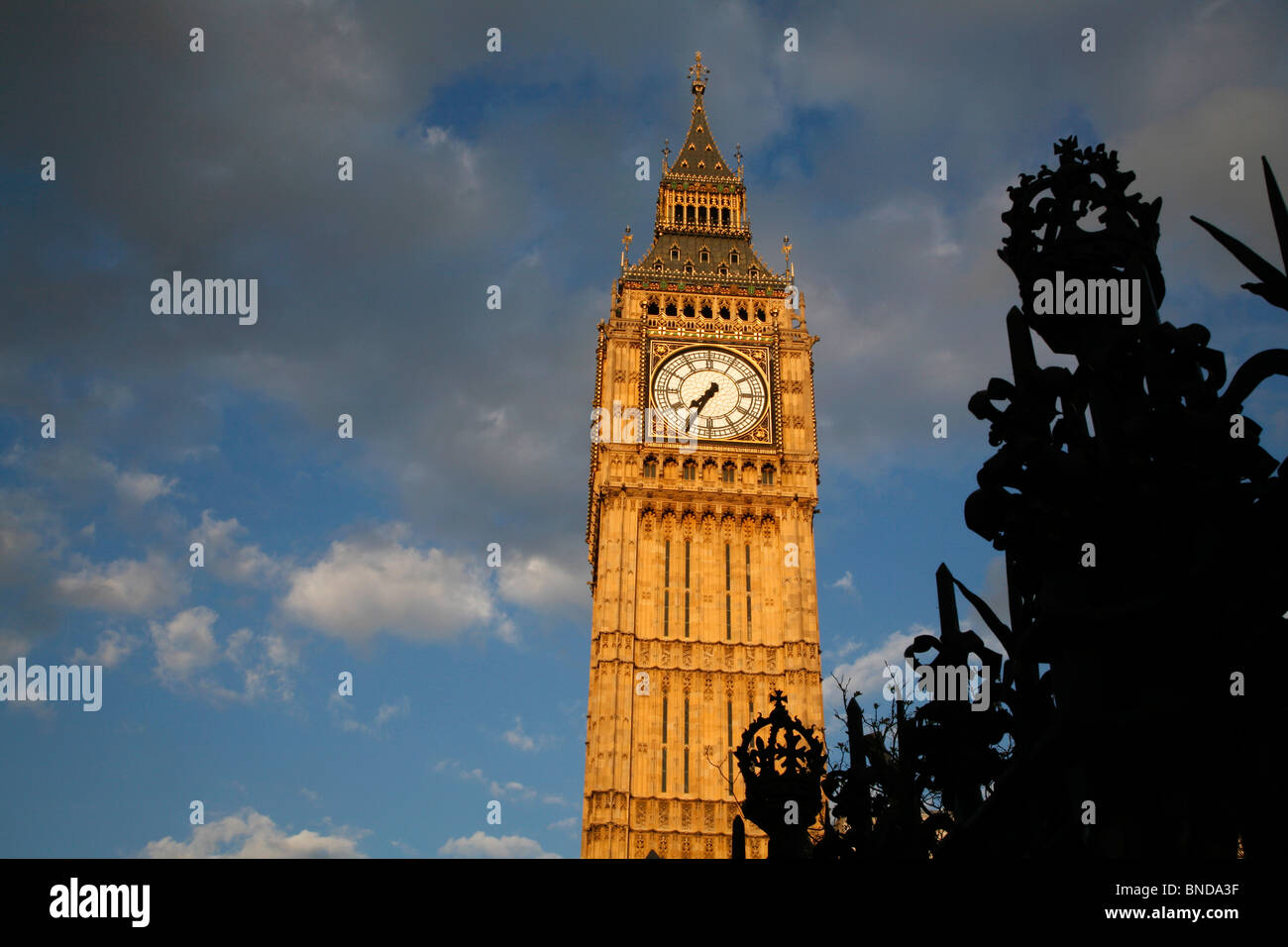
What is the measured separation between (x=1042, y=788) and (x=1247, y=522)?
1.98 metres

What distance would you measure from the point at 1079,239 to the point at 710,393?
3916 cm

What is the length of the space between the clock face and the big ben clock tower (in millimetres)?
58

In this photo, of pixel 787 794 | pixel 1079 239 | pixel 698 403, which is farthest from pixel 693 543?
pixel 1079 239

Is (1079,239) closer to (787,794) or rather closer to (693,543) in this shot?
(787,794)

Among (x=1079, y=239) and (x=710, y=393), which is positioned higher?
(x=710, y=393)

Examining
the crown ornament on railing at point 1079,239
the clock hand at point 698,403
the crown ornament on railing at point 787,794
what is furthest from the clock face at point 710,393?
the crown ornament on railing at point 1079,239

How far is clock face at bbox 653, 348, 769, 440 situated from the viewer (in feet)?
152

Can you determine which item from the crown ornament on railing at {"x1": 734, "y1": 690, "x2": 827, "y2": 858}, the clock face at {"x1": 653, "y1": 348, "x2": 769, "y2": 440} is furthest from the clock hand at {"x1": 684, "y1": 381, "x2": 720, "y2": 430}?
the crown ornament on railing at {"x1": 734, "y1": 690, "x2": 827, "y2": 858}

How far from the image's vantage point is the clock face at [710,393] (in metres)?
46.3

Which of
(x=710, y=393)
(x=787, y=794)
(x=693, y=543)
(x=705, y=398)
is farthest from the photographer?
(x=710, y=393)

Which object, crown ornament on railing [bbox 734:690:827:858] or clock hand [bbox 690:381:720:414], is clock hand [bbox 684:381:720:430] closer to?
clock hand [bbox 690:381:720:414]

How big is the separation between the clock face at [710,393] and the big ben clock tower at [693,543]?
58 millimetres

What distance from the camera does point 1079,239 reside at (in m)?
7.91

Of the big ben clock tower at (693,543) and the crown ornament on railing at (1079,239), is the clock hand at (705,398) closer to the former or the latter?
the big ben clock tower at (693,543)
